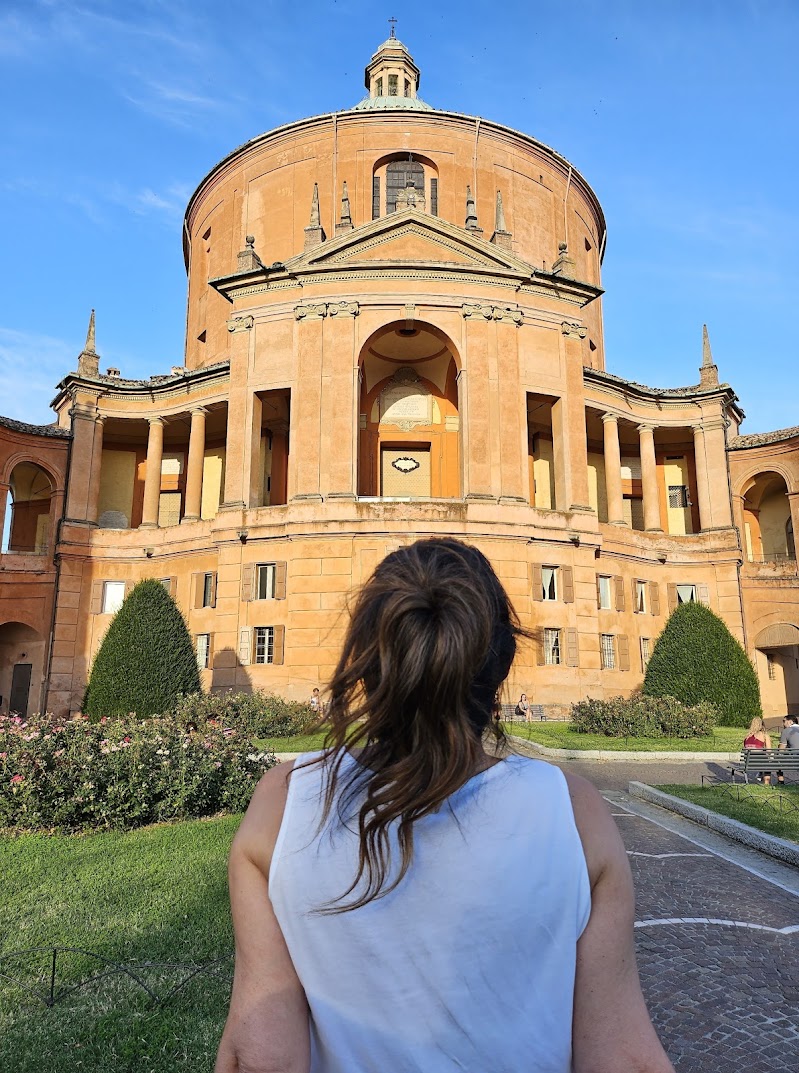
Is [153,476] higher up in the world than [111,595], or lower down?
higher up

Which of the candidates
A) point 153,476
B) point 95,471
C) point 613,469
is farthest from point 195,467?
point 613,469

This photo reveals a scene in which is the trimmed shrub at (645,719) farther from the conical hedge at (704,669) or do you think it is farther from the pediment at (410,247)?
the pediment at (410,247)

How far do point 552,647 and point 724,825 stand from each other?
1846 cm

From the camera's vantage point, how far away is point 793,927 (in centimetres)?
650

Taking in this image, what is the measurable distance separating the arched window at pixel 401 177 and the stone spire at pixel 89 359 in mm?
15295

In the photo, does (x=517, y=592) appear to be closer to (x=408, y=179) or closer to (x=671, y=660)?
(x=671, y=660)

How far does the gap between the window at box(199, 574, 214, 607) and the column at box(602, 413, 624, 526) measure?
1745cm

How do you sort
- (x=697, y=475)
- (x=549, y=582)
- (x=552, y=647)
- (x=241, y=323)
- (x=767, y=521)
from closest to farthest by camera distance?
(x=552, y=647)
(x=549, y=582)
(x=241, y=323)
(x=697, y=475)
(x=767, y=521)

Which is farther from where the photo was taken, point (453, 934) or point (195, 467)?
point (195, 467)

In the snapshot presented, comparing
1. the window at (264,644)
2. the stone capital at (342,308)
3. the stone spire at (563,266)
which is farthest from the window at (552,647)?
the stone spire at (563,266)

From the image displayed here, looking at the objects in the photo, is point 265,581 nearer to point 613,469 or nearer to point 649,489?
point 613,469

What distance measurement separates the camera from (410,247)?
30.2 meters

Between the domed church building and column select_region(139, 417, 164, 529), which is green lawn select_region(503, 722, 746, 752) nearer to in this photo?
the domed church building

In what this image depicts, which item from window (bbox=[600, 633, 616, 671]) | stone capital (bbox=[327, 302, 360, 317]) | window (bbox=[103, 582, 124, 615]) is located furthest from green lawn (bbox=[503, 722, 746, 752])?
window (bbox=[103, 582, 124, 615])
